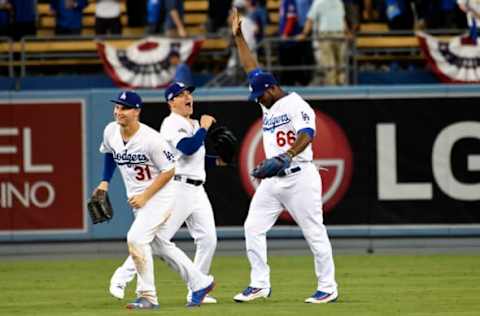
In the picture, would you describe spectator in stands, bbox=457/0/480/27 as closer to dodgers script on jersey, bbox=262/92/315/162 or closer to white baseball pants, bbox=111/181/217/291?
dodgers script on jersey, bbox=262/92/315/162

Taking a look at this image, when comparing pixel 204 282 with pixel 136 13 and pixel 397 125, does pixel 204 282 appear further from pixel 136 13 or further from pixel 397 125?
pixel 136 13

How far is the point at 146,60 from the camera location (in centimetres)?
2017

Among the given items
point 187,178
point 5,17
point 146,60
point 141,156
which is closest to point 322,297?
point 187,178

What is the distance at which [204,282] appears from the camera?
470 inches

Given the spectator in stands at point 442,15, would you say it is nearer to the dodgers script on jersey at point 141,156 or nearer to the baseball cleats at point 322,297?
the baseball cleats at point 322,297

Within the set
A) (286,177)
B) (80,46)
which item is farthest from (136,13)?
(286,177)

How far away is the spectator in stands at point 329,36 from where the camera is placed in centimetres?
1995

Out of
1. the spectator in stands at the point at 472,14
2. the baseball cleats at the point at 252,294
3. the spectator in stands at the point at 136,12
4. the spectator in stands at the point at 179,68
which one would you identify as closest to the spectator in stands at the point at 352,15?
the spectator in stands at the point at 472,14

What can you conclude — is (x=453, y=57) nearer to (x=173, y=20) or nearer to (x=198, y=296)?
(x=173, y=20)

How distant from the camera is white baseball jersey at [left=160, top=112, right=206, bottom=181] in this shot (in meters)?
12.4

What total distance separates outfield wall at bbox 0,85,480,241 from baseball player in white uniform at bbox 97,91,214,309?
6.70 meters

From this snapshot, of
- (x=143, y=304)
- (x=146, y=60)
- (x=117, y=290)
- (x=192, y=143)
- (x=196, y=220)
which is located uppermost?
(x=146, y=60)

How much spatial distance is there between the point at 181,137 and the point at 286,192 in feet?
3.63

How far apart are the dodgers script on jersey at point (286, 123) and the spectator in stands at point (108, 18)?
968 centimetres
